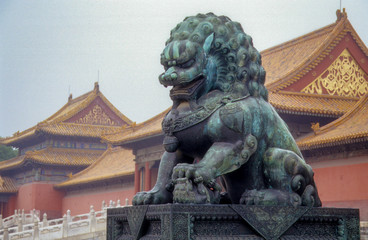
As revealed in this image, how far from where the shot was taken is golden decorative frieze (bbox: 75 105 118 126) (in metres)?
40.6

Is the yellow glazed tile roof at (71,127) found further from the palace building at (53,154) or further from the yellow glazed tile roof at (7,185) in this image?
the yellow glazed tile roof at (7,185)

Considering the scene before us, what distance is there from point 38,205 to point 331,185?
2160cm

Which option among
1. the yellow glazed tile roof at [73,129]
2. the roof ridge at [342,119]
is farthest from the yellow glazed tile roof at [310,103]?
the yellow glazed tile roof at [73,129]

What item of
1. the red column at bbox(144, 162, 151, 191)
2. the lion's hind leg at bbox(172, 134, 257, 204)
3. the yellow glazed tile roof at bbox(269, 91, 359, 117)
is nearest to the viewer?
the lion's hind leg at bbox(172, 134, 257, 204)

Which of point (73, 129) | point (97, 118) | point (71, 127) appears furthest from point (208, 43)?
point (97, 118)

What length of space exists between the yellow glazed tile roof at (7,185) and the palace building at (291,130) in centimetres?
6

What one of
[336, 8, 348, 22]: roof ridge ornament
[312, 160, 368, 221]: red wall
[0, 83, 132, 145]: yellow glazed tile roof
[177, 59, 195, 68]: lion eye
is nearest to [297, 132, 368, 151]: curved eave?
[312, 160, 368, 221]: red wall

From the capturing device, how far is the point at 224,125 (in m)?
4.50

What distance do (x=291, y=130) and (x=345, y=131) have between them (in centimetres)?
322

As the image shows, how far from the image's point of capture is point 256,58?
4.84 m

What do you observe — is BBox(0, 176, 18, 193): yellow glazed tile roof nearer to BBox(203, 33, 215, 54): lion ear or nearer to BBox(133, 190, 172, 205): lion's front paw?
BBox(133, 190, 172, 205): lion's front paw

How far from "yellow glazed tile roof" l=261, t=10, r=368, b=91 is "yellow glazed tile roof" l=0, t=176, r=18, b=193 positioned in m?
19.7

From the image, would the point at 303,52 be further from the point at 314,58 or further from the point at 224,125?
the point at 224,125

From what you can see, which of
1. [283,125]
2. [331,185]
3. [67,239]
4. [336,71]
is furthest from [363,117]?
[283,125]
